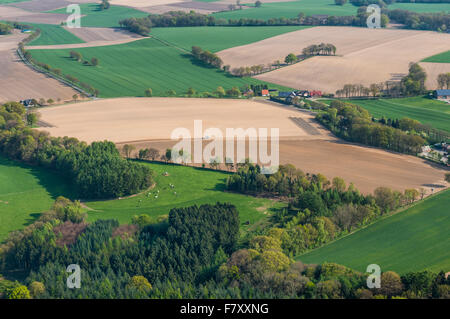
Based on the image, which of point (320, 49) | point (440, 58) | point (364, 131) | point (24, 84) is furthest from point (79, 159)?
point (440, 58)

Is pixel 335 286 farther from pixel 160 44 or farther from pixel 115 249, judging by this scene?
pixel 160 44

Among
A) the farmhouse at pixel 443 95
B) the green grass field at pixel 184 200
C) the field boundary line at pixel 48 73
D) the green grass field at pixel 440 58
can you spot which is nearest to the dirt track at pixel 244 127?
the field boundary line at pixel 48 73

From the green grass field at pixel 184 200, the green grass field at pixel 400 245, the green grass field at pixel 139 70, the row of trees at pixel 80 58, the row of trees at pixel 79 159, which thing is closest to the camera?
the green grass field at pixel 400 245

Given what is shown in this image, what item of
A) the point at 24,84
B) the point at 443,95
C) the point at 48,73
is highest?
the point at 48,73

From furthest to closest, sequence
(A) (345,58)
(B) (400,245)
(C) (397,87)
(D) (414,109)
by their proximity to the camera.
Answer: (A) (345,58) → (C) (397,87) → (D) (414,109) → (B) (400,245)

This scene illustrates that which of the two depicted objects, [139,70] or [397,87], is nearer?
[397,87]

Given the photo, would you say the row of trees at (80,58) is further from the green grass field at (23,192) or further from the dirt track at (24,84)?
the green grass field at (23,192)

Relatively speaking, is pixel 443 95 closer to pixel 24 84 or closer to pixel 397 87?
pixel 397 87
